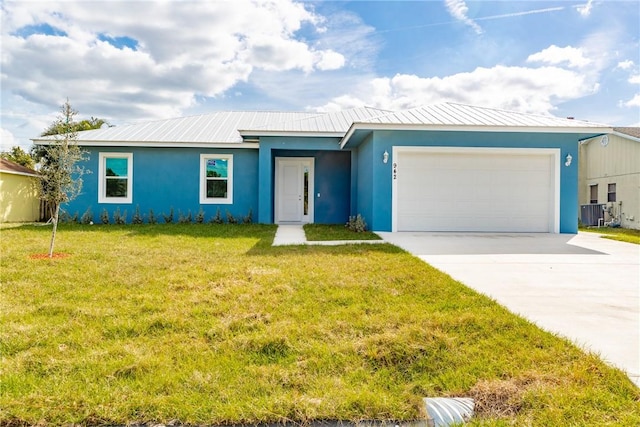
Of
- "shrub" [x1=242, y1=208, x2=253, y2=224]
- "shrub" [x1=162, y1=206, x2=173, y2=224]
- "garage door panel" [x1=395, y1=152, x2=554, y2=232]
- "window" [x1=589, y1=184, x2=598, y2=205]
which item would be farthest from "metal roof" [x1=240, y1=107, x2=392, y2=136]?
"window" [x1=589, y1=184, x2=598, y2=205]

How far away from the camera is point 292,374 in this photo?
2559 mm

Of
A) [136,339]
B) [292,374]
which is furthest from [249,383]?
[136,339]

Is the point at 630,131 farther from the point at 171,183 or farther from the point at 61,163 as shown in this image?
the point at 61,163

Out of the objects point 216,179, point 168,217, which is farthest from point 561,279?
point 168,217

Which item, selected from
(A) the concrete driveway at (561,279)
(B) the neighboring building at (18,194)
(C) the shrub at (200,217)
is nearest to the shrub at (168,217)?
(C) the shrub at (200,217)

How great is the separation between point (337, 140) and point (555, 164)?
6.53 metres

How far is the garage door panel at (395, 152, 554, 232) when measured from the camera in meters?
10.6

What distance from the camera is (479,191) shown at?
35.1ft

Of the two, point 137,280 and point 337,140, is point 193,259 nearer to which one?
point 137,280

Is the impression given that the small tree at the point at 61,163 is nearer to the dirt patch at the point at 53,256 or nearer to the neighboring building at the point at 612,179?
the dirt patch at the point at 53,256

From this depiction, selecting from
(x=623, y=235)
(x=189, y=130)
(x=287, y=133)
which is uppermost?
(x=189, y=130)

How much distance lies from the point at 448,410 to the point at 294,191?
1254 cm

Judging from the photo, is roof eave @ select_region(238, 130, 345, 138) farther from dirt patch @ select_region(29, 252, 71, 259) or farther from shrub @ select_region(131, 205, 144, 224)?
dirt patch @ select_region(29, 252, 71, 259)

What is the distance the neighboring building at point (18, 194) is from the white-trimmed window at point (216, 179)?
6735 millimetres
